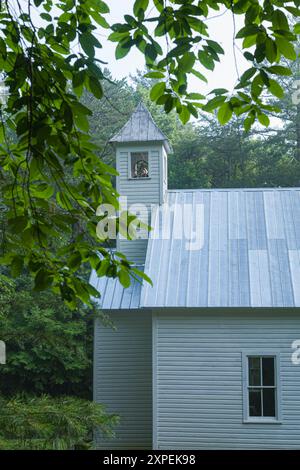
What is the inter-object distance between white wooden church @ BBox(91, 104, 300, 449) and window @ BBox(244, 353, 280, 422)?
0.07 ft

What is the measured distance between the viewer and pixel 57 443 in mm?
8477

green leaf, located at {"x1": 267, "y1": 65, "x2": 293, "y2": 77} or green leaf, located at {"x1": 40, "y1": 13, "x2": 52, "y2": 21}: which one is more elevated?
green leaf, located at {"x1": 40, "y1": 13, "x2": 52, "y2": 21}

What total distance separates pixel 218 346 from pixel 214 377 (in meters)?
0.63

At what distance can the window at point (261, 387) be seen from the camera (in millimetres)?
13055

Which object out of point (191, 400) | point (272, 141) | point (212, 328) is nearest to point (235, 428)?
point (191, 400)

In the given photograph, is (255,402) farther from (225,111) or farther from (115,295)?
(225,111)

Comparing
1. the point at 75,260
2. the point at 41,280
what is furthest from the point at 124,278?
the point at 41,280

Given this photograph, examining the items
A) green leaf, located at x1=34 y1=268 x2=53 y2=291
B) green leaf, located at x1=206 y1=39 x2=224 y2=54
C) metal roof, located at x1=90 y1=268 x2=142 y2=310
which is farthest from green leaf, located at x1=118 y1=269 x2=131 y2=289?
metal roof, located at x1=90 y1=268 x2=142 y2=310

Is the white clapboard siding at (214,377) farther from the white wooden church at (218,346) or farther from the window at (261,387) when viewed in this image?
the window at (261,387)

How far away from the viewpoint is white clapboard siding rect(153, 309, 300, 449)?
13.0 m

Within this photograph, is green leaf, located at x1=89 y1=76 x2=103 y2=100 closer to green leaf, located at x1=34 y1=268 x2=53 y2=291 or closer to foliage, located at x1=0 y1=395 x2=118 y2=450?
green leaf, located at x1=34 y1=268 x2=53 y2=291

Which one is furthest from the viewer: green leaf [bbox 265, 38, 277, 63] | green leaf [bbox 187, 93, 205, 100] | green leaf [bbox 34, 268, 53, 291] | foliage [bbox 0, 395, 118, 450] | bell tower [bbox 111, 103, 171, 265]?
bell tower [bbox 111, 103, 171, 265]

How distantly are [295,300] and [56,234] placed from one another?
34.3 ft

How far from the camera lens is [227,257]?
14.2m
